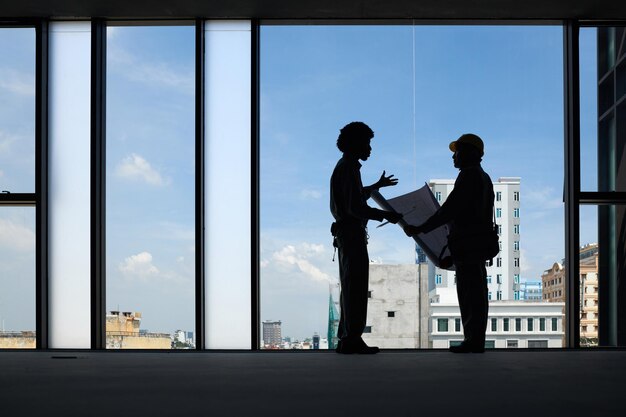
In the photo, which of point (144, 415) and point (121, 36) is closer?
point (144, 415)

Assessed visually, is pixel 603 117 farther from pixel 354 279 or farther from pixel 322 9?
pixel 354 279

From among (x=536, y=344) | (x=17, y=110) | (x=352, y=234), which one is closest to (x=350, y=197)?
(x=352, y=234)

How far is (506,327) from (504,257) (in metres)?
0.60

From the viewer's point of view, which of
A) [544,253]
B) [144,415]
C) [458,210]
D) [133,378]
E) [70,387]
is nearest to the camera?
[144,415]

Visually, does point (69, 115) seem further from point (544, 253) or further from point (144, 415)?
point (144, 415)

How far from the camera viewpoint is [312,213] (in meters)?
7.26

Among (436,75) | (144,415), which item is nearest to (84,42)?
(436,75)

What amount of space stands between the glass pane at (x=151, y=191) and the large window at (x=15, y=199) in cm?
68

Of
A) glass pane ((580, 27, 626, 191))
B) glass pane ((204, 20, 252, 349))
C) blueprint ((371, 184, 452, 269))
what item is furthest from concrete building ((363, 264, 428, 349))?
blueprint ((371, 184, 452, 269))

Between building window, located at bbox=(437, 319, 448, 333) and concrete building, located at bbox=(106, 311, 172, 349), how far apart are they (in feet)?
8.13

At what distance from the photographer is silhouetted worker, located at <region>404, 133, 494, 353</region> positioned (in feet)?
15.9

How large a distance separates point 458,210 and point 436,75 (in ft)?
9.28

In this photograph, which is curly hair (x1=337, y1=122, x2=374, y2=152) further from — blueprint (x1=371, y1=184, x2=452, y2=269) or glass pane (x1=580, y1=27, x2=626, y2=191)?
glass pane (x1=580, y1=27, x2=626, y2=191)

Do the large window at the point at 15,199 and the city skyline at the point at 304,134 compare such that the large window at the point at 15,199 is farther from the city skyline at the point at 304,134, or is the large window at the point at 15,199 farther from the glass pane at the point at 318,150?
the glass pane at the point at 318,150
